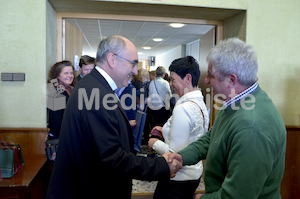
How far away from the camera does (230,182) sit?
105cm

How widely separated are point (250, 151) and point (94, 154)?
789 millimetres

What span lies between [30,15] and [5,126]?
45.9 inches

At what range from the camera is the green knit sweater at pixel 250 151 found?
102cm

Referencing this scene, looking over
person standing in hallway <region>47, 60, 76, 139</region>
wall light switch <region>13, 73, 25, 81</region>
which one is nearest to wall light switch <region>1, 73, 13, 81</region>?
wall light switch <region>13, 73, 25, 81</region>

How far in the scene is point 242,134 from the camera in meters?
1.05

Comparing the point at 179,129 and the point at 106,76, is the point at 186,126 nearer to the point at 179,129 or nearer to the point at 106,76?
the point at 179,129

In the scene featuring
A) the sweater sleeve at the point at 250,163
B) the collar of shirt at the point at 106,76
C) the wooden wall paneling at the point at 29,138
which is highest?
the collar of shirt at the point at 106,76

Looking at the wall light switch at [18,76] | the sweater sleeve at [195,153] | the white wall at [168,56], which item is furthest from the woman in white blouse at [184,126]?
the white wall at [168,56]

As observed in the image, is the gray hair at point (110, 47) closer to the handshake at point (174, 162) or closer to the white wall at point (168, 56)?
the handshake at point (174, 162)

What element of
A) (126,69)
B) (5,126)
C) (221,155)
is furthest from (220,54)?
(5,126)

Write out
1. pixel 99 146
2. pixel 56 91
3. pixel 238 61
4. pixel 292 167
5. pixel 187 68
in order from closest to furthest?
pixel 238 61
pixel 99 146
pixel 187 68
pixel 56 91
pixel 292 167

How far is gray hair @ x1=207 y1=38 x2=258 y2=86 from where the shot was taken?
1.14m

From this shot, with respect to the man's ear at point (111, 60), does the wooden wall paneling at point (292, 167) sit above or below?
below

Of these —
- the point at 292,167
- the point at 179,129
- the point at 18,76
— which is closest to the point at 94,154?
the point at 179,129
